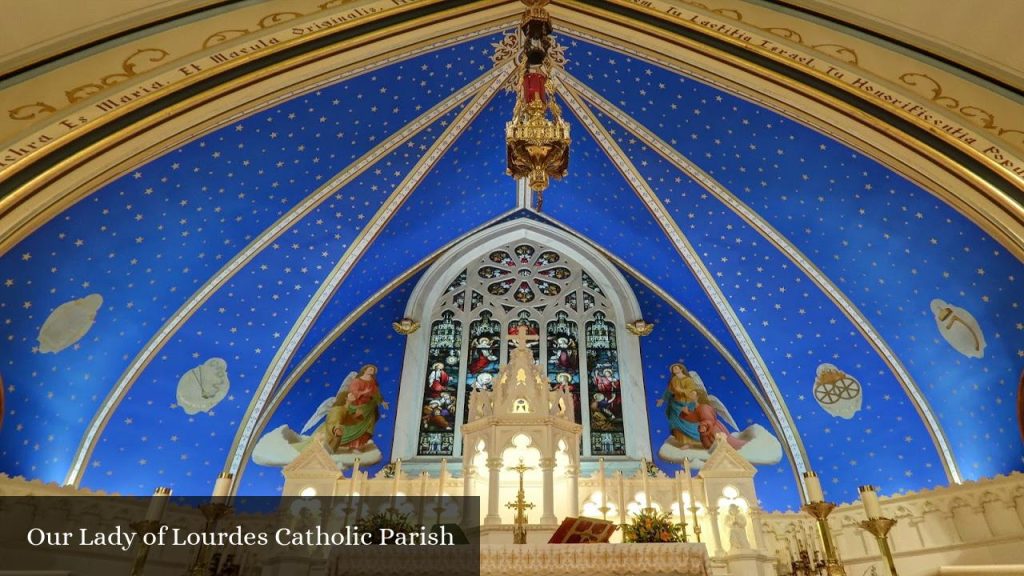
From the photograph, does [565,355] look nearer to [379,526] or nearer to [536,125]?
[536,125]

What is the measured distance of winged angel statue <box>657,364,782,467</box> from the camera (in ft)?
33.8

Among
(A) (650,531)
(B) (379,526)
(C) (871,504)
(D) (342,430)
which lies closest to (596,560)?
(A) (650,531)

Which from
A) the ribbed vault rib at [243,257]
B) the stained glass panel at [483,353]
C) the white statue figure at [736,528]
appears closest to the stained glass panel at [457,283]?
the stained glass panel at [483,353]

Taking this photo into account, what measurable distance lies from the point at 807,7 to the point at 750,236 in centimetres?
380

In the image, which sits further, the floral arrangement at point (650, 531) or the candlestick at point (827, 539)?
the floral arrangement at point (650, 531)

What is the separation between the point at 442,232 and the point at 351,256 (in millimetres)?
1986

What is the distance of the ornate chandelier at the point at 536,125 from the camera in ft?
23.9

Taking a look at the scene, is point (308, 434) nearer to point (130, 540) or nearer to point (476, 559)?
point (130, 540)

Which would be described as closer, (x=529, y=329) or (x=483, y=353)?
(x=483, y=353)

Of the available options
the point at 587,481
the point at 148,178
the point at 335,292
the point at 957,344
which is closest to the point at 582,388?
the point at 587,481

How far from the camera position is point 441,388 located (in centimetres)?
1136

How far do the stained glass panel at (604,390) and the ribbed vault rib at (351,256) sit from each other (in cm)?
415

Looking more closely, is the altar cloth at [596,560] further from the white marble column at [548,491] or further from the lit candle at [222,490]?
the white marble column at [548,491]

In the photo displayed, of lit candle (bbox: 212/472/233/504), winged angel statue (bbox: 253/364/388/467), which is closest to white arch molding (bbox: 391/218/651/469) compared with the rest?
winged angel statue (bbox: 253/364/388/467)
